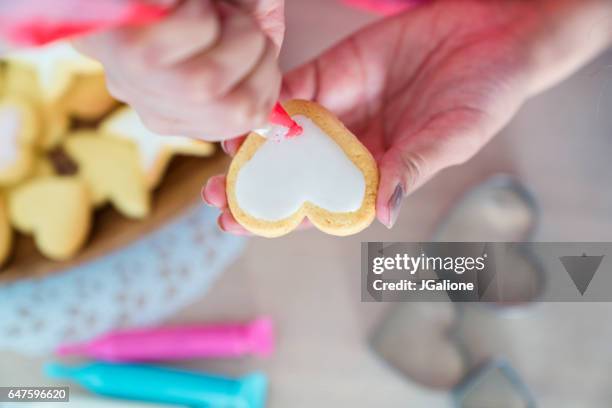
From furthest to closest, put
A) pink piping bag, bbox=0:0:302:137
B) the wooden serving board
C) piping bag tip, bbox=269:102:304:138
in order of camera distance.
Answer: the wooden serving board, piping bag tip, bbox=269:102:304:138, pink piping bag, bbox=0:0:302:137

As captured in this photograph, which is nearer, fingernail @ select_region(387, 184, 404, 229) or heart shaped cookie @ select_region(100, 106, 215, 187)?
fingernail @ select_region(387, 184, 404, 229)

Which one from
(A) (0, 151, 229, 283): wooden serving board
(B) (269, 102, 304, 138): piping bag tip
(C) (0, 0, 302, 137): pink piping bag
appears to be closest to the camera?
(C) (0, 0, 302, 137): pink piping bag

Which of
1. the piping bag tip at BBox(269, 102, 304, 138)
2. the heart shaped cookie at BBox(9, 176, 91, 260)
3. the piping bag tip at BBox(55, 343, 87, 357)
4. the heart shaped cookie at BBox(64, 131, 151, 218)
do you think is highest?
the heart shaped cookie at BBox(64, 131, 151, 218)

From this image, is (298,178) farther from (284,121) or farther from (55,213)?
(55,213)

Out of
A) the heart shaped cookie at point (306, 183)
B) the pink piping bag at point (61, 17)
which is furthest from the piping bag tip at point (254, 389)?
the pink piping bag at point (61, 17)

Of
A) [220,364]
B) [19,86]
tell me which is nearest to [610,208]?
[220,364]
